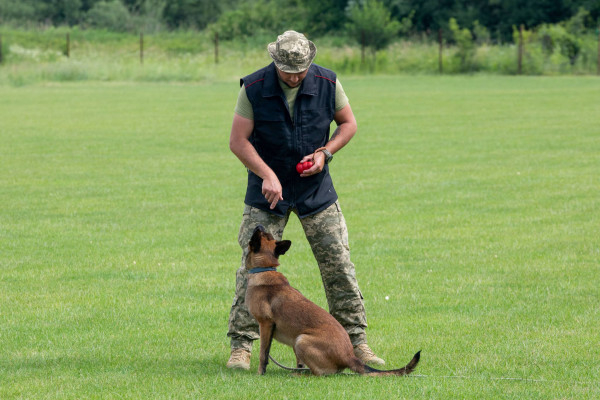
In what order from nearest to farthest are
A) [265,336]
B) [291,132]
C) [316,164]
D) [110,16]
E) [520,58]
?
1. [265,336]
2. [316,164]
3. [291,132]
4. [520,58]
5. [110,16]

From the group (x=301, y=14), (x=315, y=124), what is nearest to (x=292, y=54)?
(x=315, y=124)

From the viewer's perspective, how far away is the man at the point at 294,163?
20.2 ft

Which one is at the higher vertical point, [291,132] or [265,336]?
[291,132]

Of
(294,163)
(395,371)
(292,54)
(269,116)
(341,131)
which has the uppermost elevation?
(292,54)

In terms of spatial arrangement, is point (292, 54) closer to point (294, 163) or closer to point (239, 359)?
point (294, 163)

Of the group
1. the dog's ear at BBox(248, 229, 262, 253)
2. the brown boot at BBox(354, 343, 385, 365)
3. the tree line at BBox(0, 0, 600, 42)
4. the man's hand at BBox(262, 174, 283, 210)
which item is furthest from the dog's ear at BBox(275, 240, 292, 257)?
the tree line at BBox(0, 0, 600, 42)

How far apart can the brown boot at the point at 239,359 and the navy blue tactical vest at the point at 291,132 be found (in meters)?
1.04

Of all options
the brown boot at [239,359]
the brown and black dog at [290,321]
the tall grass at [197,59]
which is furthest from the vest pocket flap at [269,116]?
the tall grass at [197,59]

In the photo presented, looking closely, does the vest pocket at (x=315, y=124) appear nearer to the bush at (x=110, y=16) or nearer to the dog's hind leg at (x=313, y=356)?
the dog's hind leg at (x=313, y=356)

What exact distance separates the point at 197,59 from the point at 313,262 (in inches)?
1859

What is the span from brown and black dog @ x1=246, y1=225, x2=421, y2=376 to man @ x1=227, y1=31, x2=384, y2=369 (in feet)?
0.97

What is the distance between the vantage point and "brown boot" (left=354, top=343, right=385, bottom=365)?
20.8ft

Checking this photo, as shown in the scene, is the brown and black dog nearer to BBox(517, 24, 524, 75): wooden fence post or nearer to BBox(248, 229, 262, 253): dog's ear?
BBox(248, 229, 262, 253): dog's ear

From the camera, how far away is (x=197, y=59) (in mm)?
55719
